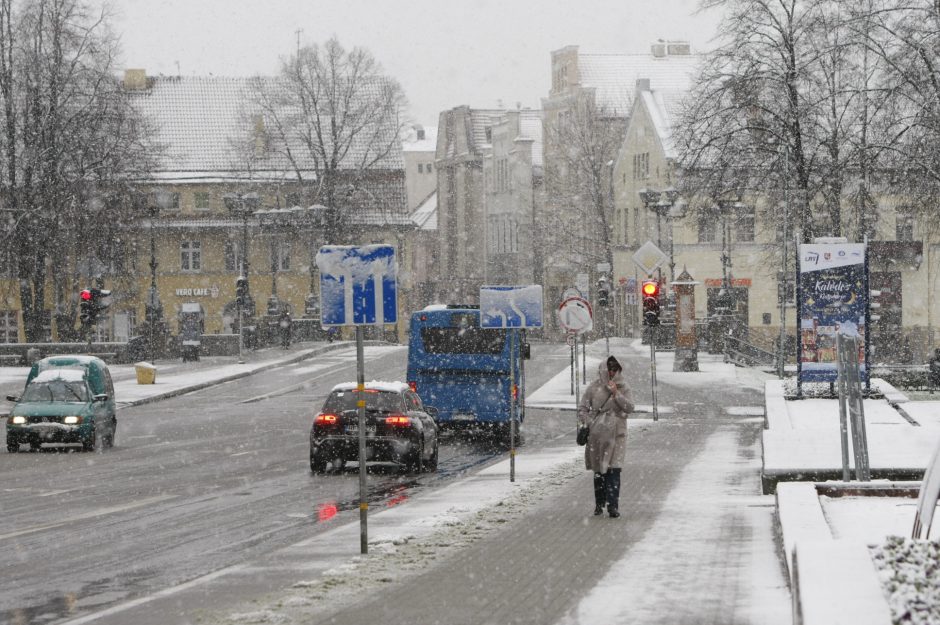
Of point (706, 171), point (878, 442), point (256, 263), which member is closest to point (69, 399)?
point (878, 442)

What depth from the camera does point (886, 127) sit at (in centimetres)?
3278

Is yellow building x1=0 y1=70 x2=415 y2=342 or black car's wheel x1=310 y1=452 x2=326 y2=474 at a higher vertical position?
yellow building x1=0 y1=70 x2=415 y2=342

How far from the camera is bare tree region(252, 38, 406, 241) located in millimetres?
83938

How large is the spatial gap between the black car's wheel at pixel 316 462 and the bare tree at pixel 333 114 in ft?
183

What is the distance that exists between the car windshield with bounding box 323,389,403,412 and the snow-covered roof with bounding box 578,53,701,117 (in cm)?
7572

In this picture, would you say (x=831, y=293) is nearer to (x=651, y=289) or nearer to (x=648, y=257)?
(x=651, y=289)

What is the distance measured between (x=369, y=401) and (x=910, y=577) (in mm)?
17879

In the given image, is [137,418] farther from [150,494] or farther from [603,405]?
[603,405]

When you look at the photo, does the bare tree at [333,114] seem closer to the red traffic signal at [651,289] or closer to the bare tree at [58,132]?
the bare tree at [58,132]

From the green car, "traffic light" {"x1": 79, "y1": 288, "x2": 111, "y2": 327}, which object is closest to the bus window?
the green car

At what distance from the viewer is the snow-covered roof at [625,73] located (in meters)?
101

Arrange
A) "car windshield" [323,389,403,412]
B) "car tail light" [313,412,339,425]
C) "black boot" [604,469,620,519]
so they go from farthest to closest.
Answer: "car windshield" [323,389,403,412] → "car tail light" [313,412,339,425] → "black boot" [604,469,620,519]

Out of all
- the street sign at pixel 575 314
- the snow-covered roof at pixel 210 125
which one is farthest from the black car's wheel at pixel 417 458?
the snow-covered roof at pixel 210 125

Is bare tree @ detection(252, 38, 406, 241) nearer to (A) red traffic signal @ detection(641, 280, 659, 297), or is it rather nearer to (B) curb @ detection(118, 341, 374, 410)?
(B) curb @ detection(118, 341, 374, 410)
